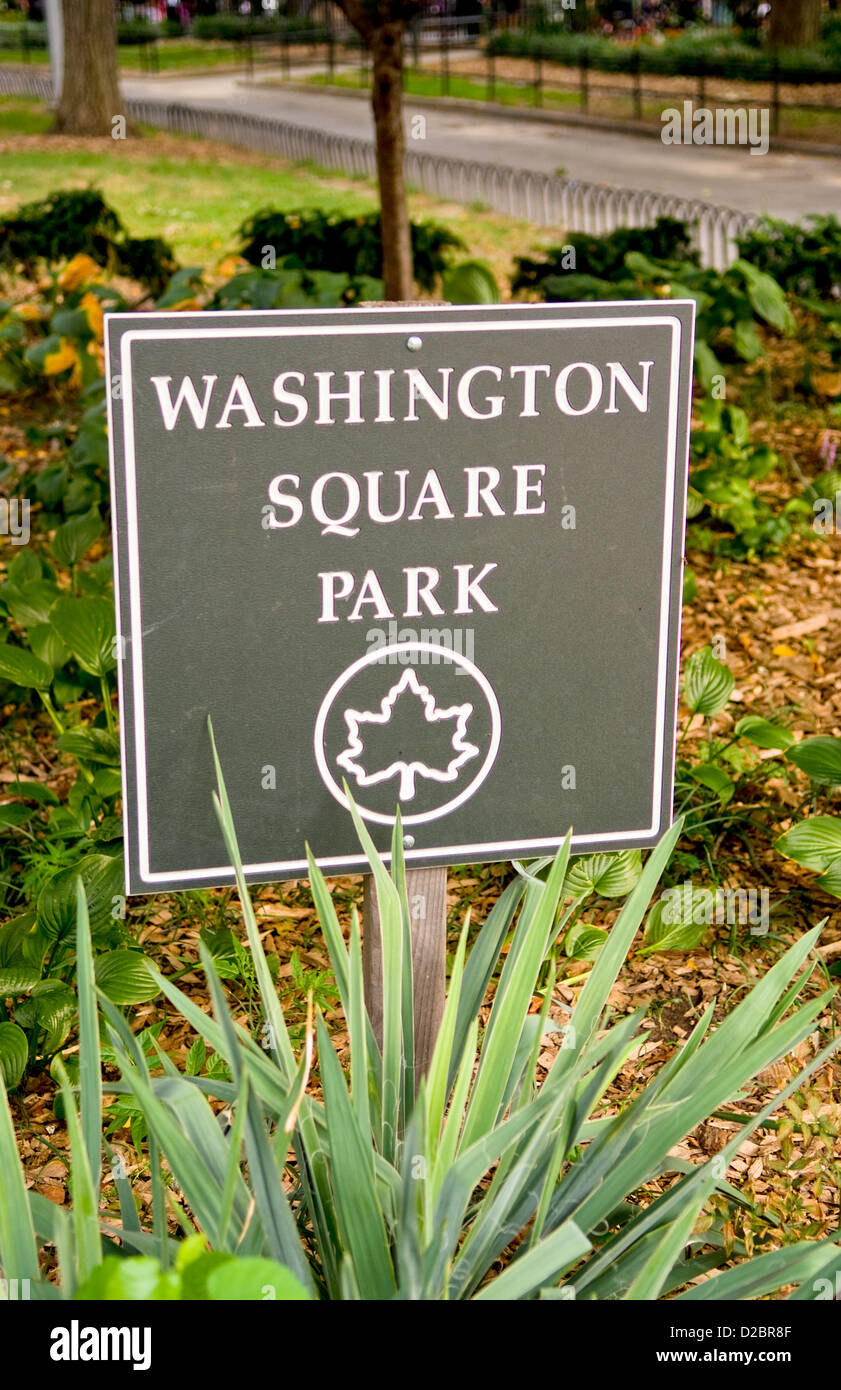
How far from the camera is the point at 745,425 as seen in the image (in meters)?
4.98

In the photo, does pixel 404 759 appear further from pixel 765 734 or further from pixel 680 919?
pixel 765 734

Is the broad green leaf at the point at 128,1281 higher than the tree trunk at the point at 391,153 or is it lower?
lower

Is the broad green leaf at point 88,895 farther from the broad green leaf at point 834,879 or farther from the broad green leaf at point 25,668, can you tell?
the broad green leaf at point 834,879

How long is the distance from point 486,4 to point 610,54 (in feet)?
38.2

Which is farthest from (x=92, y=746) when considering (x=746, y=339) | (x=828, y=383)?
(x=828, y=383)

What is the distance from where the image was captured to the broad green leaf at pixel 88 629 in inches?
121

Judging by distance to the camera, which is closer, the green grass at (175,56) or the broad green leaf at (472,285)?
the broad green leaf at (472,285)

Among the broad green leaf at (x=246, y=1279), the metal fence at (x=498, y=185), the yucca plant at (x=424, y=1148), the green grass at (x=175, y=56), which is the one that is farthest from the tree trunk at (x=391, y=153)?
the green grass at (x=175, y=56)

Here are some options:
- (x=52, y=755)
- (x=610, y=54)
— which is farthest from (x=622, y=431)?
(x=610, y=54)

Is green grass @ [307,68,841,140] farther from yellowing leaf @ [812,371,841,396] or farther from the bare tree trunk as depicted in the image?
the bare tree trunk

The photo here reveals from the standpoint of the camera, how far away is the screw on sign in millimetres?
1729

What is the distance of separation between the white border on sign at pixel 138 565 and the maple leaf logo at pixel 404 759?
0.10 m

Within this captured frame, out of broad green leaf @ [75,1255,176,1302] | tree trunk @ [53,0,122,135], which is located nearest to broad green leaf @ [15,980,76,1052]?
broad green leaf @ [75,1255,176,1302]
